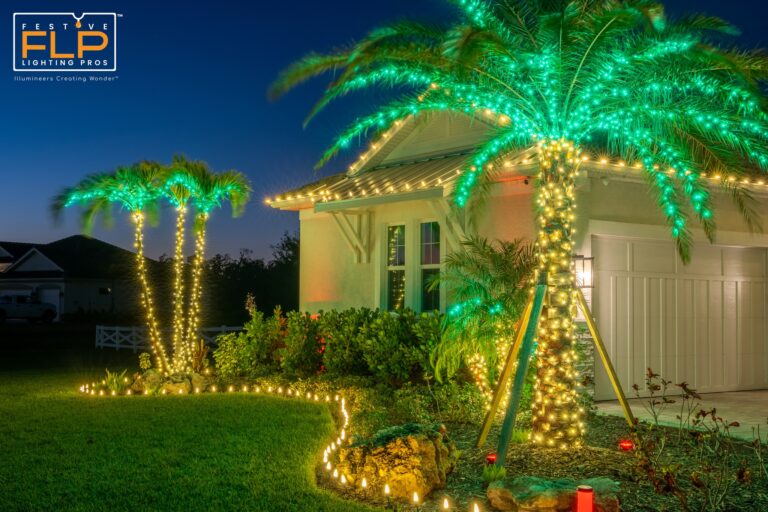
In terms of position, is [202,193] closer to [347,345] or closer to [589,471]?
[347,345]

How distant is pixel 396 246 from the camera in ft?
46.4

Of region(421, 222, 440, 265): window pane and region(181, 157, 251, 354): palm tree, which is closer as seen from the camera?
→ region(181, 157, 251, 354): palm tree

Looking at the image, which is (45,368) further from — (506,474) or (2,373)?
(506,474)

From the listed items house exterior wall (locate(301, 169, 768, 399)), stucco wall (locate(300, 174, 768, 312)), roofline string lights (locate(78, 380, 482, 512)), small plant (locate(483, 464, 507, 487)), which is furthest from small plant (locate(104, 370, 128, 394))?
small plant (locate(483, 464, 507, 487))

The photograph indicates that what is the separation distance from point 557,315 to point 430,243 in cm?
578

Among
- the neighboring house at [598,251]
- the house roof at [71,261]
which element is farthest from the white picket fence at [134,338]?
the house roof at [71,261]

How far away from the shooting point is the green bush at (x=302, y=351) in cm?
1276

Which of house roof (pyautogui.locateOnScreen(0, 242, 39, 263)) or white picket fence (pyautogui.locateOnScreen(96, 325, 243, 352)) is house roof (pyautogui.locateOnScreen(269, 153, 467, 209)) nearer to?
white picket fence (pyautogui.locateOnScreen(96, 325, 243, 352))

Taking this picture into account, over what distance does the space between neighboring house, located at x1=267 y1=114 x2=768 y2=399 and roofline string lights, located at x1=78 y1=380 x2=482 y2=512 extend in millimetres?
2598

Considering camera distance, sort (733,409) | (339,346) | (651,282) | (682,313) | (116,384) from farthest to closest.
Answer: (682,313), (116,384), (651,282), (339,346), (733,409)

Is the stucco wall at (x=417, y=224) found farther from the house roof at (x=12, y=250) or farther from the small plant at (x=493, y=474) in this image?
the house roof at (x=12, y=250)

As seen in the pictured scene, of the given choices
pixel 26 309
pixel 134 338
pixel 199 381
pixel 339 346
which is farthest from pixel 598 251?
pixel 26 309

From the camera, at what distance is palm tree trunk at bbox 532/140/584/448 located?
7.84m

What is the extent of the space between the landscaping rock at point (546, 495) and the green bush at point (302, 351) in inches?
279
